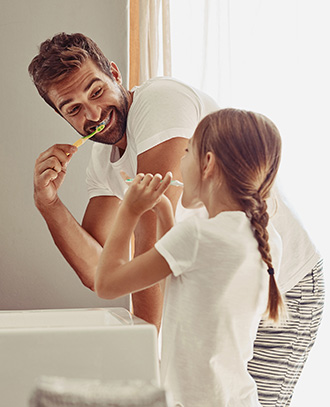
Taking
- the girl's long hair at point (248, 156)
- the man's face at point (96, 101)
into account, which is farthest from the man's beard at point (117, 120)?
the girl's long hair at point (248, 156)

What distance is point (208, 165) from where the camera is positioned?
842 mm

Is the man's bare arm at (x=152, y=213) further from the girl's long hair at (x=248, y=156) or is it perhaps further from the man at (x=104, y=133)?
the girl's long hair at (x=248, y=156)

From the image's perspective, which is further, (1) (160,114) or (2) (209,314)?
(1) (160,114)

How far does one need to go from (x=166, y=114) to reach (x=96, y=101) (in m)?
0.22

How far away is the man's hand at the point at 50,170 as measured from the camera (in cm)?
130

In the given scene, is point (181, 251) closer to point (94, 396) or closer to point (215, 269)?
point (215, 269)

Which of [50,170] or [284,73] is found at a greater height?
[284,73]

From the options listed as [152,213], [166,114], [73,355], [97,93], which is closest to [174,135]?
[166,114]

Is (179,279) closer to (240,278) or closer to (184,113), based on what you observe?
(240,278)

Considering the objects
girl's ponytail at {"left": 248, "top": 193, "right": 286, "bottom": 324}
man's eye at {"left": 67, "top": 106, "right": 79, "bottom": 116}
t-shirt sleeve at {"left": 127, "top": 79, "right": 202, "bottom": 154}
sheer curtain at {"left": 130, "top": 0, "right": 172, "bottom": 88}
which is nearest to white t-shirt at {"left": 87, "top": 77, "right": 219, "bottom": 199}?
t-shirt sleeve at {"left": 127, "top": 79, "right": 202, "bottom": 154}

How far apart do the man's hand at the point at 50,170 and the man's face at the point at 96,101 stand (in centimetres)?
11

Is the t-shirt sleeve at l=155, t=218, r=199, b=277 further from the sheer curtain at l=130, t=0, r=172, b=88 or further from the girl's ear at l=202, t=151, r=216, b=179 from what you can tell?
the sheer curtain at l=130, t=0, r=172, b=88

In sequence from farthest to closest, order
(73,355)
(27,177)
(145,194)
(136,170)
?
(27,177) < (136,170) < (145,194) < (73,355)

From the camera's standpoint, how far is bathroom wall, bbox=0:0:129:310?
5.00 feet
